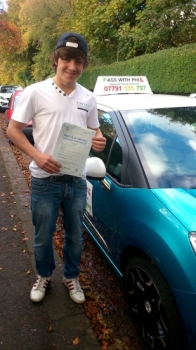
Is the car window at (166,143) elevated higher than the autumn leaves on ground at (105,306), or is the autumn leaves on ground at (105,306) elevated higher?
the car window at (166,143)

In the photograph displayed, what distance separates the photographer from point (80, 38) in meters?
1.91

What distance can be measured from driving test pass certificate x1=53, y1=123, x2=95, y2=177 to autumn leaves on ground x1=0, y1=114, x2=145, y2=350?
3.72ft

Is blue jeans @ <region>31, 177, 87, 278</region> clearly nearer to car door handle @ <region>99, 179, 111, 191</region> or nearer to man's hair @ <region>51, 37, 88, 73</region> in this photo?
car door handle @ <region>99, 179, 111, 191</region>

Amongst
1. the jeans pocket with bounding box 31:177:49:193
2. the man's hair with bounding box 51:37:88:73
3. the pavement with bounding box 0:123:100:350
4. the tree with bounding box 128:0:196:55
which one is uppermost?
the tree with bounding box 128:0:196:55

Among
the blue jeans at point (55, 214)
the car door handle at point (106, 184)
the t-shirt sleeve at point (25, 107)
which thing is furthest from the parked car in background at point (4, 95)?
the t-shirt sleeve at point (25, 107)

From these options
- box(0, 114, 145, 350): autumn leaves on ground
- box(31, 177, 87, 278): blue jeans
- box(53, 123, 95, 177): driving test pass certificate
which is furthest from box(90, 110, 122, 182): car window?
box(0, 114, 145, 350): autumn leaves on ground

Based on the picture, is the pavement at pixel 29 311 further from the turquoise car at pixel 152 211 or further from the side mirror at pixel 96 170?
the side mirror at pixel 96 170

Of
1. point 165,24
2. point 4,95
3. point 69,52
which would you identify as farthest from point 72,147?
point 4,95

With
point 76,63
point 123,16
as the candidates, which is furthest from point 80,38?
point 123,16

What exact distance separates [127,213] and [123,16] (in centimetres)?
1581

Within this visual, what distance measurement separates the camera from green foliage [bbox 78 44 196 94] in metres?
10.1

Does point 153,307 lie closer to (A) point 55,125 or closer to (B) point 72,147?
(B) point 72,147

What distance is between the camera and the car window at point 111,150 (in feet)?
8.08

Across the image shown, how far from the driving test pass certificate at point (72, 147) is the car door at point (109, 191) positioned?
45cm
